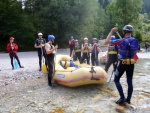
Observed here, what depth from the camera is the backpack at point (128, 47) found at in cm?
505

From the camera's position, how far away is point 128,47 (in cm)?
506

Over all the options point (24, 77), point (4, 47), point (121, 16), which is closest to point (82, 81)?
point (24, 77)

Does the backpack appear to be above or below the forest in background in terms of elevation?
below

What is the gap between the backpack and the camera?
16.6ft

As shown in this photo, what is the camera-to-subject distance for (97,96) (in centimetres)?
Result: 621

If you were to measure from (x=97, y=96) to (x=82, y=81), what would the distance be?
695 mm

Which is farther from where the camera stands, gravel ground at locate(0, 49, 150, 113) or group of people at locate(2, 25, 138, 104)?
gravel ground at locate(0, 49, 150, 113)

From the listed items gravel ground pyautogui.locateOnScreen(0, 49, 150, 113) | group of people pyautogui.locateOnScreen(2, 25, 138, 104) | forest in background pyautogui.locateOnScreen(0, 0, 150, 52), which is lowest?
gravel ground pyautogui.locateOnScreen(0, 49, 150, 113)

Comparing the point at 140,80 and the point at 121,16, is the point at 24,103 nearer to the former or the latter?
the point at 140,80

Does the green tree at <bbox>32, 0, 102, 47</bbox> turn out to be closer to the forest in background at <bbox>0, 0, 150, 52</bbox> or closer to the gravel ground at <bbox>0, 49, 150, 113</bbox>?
the forest in background at <bbox>0, 0, 150, 52</bbox>

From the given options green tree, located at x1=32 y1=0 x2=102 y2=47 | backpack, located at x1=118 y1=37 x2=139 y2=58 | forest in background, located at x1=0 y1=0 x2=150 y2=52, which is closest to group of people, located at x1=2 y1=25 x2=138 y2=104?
backpack, located at x1=118 y1=37 x2=139 y2=58

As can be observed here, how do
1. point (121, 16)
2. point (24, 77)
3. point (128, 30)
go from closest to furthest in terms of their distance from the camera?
point (128, 30)
point (24, 77)
point (121, 16)

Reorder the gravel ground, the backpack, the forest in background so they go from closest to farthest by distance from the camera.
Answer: the backpack
the gravel ground
the forest in background

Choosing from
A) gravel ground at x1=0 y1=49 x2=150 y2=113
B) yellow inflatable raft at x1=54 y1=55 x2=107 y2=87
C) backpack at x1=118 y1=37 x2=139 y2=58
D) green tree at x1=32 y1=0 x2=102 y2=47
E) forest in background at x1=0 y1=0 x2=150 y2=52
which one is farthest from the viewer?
green tree at x1=32 y1=0 x2=102 y2=47
